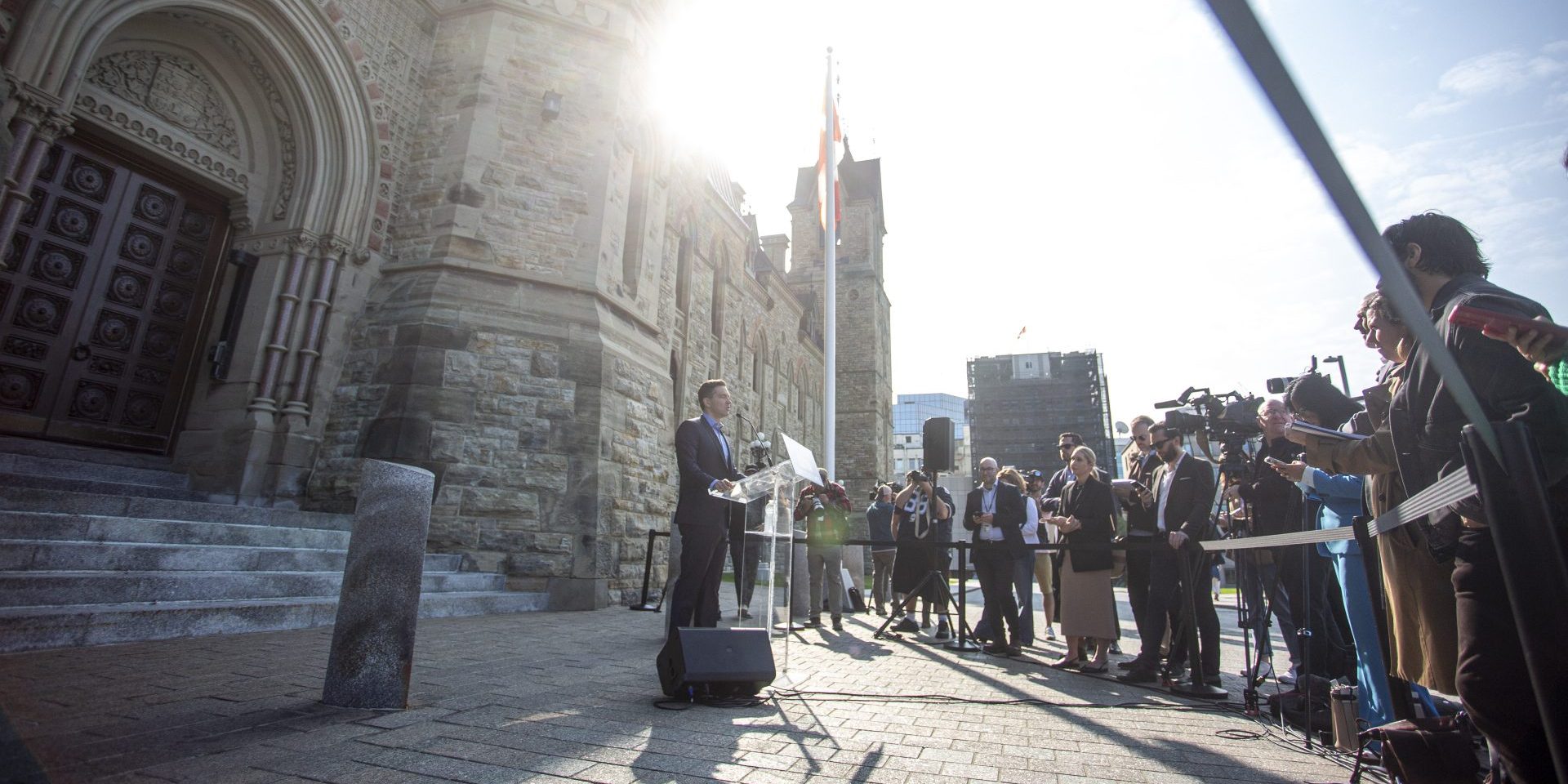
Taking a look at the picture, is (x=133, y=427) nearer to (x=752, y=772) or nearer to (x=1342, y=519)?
(x=752, y=772)

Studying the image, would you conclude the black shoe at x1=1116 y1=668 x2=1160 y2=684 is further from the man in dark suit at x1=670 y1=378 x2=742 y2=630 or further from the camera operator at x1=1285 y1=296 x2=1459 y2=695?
the man in dark suit at x1=670 y1=378 x2=742 y2=630

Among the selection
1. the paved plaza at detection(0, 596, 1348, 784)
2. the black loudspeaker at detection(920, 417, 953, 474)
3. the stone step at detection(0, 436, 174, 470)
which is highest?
the black loudspeaker at detection(920, 417, 953, 474)

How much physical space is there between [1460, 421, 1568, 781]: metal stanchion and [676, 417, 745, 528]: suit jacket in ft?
11.5

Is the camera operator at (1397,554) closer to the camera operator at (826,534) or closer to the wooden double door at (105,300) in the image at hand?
the camera operator at (826,534)

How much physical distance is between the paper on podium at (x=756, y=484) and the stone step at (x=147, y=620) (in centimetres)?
346

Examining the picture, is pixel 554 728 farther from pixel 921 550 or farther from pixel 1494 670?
pixel 921 550

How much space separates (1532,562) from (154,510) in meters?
7.85

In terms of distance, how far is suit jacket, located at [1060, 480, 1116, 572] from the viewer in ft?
17.7

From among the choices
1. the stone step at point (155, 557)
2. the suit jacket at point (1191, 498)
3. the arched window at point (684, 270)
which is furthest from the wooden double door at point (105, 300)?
the arched window at point (684, 270)

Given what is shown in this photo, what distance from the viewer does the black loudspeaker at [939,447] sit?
306 inches

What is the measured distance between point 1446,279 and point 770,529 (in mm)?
3267

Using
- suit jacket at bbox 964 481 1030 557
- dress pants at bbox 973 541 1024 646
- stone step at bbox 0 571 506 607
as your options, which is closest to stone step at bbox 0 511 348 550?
stone step at bbox 0 571 506 607

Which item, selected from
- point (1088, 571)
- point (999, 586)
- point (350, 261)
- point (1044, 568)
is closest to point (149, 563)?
point (350, 261)

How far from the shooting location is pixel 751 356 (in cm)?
2286
